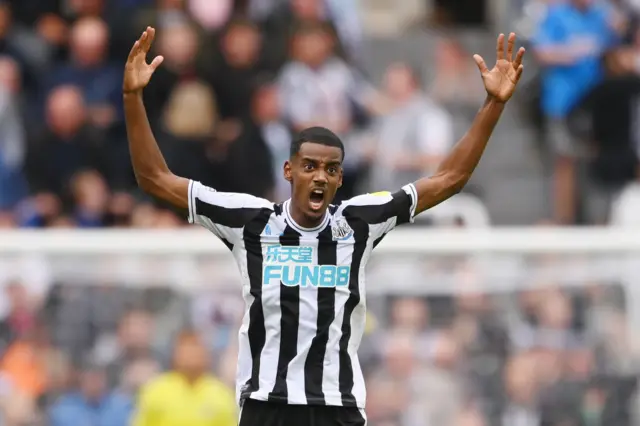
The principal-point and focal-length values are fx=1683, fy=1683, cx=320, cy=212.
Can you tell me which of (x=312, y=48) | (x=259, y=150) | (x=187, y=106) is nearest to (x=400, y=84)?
(x=312, y=48)

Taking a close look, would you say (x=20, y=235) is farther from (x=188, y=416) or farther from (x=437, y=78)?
(x=437, y=78)

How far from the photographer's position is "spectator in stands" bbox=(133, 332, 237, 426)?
11.3 meters

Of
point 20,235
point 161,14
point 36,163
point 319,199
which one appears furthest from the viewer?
point 161,14

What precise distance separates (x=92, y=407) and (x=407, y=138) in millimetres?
3625

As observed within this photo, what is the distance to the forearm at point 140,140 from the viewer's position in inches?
288

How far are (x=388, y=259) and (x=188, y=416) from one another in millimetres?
1925

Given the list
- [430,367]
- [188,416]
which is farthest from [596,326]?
[188,416]

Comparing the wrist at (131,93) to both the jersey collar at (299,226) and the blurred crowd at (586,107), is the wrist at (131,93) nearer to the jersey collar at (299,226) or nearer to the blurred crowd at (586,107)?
the jersey collar at (299,226)

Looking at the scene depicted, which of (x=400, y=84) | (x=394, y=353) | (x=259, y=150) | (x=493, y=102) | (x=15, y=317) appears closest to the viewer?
(x=493, y=102)

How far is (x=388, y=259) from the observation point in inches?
479

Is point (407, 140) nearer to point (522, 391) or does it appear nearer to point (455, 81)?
A: point (455, 81)

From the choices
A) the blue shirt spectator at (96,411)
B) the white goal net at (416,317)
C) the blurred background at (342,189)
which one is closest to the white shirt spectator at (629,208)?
the blurred background at (342,189)

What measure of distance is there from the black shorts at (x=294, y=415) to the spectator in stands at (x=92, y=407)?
4558mm

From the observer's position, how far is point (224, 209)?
7.36 m
